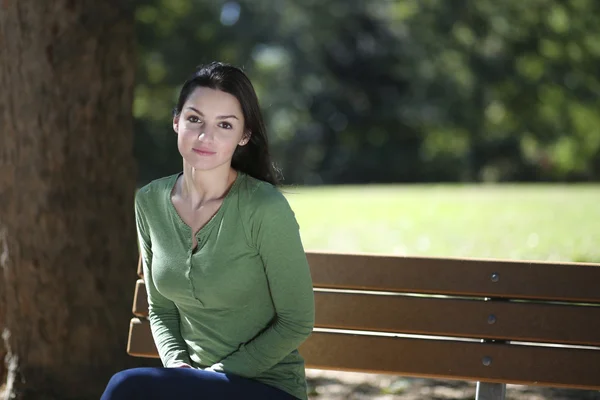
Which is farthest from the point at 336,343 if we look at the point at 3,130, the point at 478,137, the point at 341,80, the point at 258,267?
the point at 341,80

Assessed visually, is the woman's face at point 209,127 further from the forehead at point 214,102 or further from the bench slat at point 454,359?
the bench slat at point 454,359

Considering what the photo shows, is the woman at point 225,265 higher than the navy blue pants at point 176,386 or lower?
higher

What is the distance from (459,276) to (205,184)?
3.46ft

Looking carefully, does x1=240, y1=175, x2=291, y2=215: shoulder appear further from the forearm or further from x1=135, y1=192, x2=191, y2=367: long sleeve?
the forearm

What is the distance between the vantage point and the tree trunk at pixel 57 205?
4445 millimetres

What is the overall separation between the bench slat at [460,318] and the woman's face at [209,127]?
2.84 feet

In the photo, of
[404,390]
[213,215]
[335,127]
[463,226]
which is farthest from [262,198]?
[335,127]

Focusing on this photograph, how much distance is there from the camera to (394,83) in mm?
41688

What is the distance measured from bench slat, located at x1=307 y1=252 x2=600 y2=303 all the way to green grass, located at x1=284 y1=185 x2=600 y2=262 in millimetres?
3184

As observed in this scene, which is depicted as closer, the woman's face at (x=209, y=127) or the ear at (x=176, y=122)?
the woman's face at (x=209, y=127)

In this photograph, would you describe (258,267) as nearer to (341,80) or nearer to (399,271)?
(399,271)

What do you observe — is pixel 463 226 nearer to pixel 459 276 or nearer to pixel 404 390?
pixel 404 390

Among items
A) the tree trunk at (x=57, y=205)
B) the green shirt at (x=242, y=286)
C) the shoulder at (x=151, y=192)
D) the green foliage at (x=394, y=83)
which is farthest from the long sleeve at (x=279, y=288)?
the green foliage at (x=394, y=83)

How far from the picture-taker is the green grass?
9.75 m
